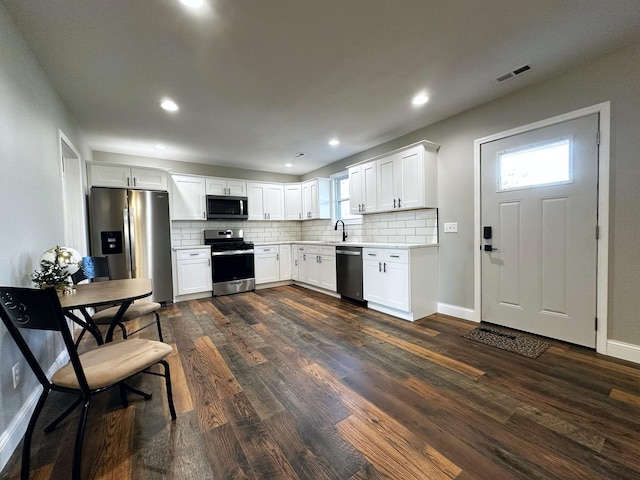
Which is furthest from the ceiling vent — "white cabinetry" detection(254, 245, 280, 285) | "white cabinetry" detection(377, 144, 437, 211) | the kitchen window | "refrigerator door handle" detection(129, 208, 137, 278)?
"refrigerator door handle" detection(129, 208, 137, 278)

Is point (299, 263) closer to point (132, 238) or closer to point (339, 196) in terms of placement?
point (339, 196)

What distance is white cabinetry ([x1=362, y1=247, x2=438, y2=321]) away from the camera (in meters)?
3.22

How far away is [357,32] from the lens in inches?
72.5

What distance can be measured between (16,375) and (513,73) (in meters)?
4.29

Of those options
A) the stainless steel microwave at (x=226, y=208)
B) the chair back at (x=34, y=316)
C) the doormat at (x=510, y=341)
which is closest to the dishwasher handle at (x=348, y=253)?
the doormat at (x=510, y=341)

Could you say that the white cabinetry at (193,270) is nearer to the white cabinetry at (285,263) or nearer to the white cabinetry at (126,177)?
the white cabinetry at (126,177)

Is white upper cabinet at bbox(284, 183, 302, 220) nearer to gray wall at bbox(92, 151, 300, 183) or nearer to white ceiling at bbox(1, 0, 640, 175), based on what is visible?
gray wall at bbox(92, 151, 300, 183)

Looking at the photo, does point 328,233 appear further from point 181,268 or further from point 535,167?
point 535,167

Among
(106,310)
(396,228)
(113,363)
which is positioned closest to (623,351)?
(396,228)

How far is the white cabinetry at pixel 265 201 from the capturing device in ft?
17.8

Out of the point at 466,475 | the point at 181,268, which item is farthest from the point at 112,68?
the point at 466,475

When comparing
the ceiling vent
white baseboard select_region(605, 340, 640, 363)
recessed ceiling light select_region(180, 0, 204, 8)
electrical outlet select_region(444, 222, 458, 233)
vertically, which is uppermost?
the ceiling vent

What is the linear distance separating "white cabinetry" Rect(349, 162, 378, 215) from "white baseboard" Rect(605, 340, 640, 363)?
278 cm

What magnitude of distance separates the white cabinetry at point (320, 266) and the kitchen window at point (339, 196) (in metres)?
0.86
